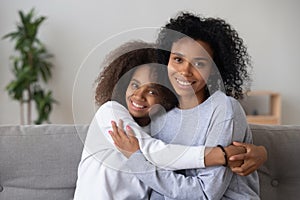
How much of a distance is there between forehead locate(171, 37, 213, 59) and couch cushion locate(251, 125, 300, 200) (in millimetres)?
486

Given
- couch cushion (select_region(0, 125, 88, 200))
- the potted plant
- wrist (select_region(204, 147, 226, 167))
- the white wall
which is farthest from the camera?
the white wall

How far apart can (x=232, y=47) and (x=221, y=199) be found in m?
0.42

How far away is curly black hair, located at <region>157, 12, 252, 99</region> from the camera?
51.6 inches

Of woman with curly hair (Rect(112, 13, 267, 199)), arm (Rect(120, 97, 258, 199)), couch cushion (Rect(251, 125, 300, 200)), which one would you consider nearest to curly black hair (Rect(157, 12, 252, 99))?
woman with curly hair (Rect(112, 13, 267, 199))

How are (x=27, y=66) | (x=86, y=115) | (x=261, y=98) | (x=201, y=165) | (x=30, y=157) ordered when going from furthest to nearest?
(x=261, y=98) → (x=27, y=66) → (x=30, y=157) → (x=86, y=115) → (x=201, y=165)

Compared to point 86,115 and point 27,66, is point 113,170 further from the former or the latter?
point 27,66

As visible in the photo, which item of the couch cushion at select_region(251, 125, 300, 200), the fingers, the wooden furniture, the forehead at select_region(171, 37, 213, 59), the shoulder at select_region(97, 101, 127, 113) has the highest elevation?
the forehead at select_region(171, 37, 213, 59)

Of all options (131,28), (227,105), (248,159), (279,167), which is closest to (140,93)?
(227,105)

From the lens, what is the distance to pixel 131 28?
4.41 meters

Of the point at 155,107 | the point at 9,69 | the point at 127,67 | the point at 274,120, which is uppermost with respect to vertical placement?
the point at 127,67

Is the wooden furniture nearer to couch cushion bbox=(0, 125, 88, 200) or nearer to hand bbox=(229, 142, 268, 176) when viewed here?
couch cushion bbox=(0, 125, 88, 200)

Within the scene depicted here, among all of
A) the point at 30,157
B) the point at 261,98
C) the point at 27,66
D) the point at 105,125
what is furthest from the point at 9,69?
the point at 105,125

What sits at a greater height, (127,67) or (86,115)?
(127,67)

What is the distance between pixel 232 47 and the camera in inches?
52.8
